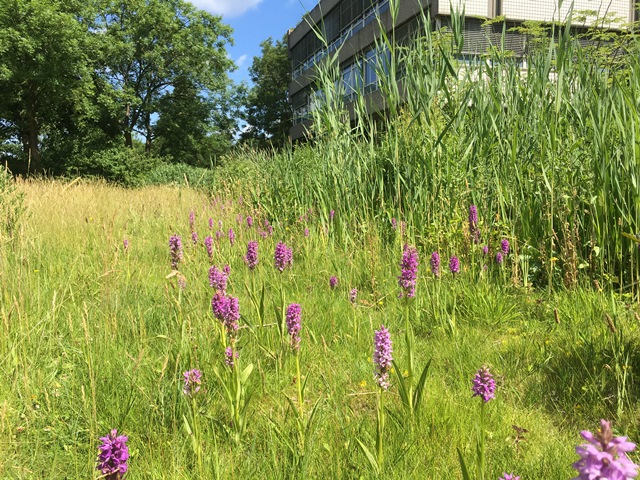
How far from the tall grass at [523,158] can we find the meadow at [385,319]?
0.08 ft

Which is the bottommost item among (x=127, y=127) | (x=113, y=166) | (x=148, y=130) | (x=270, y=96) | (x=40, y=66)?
(x=113, y=166)

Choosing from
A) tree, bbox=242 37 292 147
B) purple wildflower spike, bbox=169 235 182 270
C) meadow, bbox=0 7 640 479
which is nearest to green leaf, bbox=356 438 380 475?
meadow, bbox=0 7 640 479

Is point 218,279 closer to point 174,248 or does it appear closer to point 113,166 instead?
point 174,248

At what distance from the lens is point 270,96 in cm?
3966

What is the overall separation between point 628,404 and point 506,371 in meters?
0.48

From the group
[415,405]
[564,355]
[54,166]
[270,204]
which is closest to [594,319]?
[564,355]

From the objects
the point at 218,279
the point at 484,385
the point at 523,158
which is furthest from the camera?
the point at 523,158

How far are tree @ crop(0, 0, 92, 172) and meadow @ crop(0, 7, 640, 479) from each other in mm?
20809

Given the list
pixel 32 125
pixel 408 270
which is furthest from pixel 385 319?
pixel 32 125

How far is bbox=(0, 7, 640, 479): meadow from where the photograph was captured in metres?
1.43

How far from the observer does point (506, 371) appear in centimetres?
202

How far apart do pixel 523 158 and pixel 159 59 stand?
2918cm

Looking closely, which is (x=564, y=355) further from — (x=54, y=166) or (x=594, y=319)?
(x=54, y=166)

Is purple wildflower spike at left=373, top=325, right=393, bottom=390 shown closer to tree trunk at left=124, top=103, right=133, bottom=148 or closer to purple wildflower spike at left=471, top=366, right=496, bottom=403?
purple wildflower spike at left=471, top=366, right=496, bottom=403
